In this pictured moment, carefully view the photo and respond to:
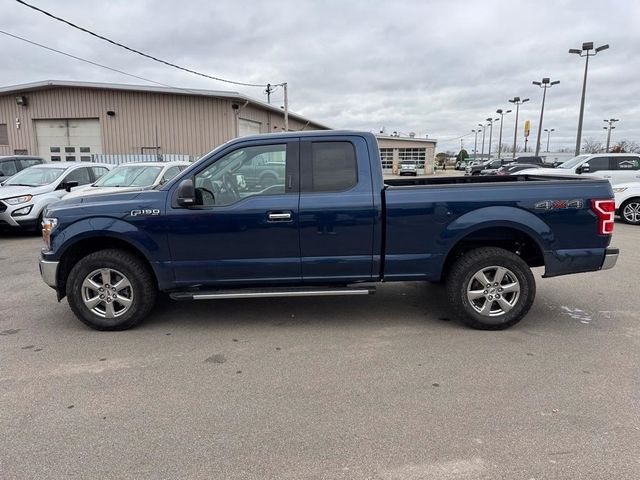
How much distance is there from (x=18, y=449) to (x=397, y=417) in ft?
7.66

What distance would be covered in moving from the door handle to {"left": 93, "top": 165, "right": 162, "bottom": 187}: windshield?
6294mm

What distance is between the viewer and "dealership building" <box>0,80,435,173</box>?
72.7 feet

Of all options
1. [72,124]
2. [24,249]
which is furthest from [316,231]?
[72,124]

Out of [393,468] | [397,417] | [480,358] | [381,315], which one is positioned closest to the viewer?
[393,468]

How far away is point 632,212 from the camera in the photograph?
41.8ft

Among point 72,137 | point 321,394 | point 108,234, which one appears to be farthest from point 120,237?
point 72,137

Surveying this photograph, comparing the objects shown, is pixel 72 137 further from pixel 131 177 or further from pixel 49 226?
pixel 49 226

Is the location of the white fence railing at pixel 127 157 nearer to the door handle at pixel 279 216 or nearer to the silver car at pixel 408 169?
the door handle at pixel 279 216

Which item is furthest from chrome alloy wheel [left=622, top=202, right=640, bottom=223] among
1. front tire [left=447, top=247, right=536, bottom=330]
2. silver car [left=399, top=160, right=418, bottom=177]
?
silver car [left=399, top=160, right=418, bottom=177]

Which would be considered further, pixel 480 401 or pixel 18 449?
pixel 480 401

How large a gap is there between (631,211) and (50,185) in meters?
15.0

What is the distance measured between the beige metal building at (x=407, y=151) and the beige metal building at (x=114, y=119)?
97.5 feet

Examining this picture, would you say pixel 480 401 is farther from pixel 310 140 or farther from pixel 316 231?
pixel 310 140

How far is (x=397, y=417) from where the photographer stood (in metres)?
3.07
